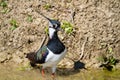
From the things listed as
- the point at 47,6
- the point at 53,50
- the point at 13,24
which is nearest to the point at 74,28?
the point at 47,6

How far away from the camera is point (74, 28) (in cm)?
1080

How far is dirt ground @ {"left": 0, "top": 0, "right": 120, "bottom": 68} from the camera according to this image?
10.4m

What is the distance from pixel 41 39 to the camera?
10594 mm

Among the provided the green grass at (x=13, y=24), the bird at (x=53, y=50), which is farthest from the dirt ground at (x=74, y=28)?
the bird at (x=53, y=50)

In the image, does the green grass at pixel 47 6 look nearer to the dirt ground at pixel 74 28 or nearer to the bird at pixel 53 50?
the dirt ground at pixel 74 28

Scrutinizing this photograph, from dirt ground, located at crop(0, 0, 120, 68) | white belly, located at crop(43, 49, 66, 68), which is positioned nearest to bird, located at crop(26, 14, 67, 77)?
white belly, located at crop(43, 49, 66, 68)

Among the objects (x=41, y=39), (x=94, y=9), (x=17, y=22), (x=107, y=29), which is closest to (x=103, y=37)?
(x=107, y=29)

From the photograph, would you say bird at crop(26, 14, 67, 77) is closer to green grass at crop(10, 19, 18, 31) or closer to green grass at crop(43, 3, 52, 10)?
green grass at crop(10, 19, 18, 31)

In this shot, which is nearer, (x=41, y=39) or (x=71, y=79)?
(x=71, y=79)

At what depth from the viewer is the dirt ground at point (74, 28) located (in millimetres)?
Result: 10414

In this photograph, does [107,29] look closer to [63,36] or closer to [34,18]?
[63,36]

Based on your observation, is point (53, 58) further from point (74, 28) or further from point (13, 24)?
point (13, 24)

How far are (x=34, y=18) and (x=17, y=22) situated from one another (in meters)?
0.49

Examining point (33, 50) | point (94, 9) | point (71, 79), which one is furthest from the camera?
point (94, 9)
